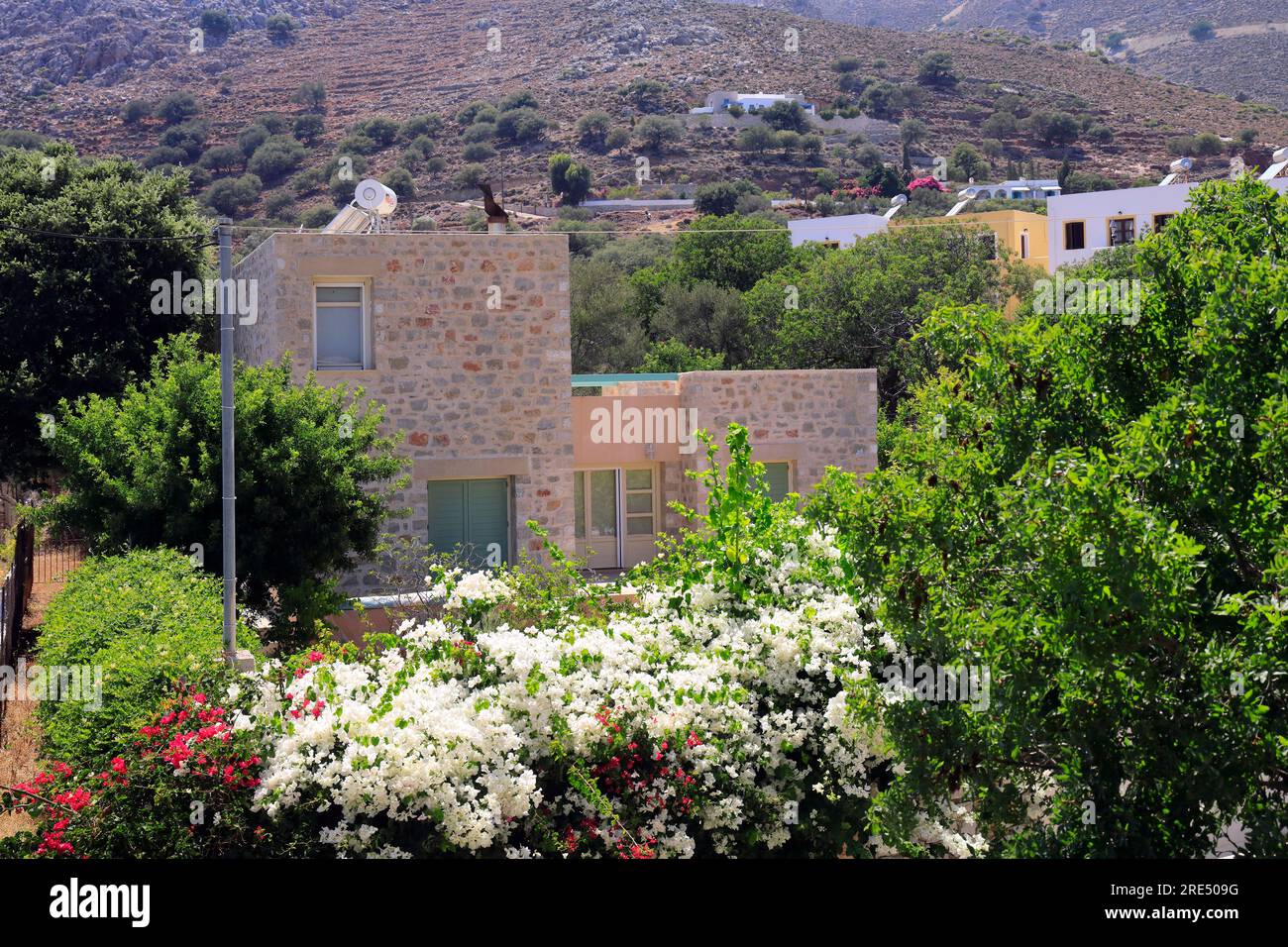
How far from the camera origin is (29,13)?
87.3 metres

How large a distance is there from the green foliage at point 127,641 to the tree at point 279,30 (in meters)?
90.0

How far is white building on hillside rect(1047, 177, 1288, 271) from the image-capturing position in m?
48.1

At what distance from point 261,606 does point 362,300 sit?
5.20 metres

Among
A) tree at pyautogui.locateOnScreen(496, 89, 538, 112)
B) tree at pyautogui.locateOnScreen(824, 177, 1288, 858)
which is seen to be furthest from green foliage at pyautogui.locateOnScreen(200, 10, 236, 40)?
tree at pyautogui.locateOnScreen(824, 177, 1288, 858)

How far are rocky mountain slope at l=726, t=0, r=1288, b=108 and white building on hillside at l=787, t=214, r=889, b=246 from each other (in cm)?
5154

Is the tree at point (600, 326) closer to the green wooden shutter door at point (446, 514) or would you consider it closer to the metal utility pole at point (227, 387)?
the green wooden shutter door at point (446, 514)

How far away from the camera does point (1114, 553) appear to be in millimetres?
5211

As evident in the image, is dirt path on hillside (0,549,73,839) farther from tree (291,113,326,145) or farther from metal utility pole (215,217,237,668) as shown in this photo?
tree (291,113,326,145)

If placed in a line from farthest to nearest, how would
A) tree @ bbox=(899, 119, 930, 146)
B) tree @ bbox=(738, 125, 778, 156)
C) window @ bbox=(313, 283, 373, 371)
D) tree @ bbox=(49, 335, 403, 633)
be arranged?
tree @ bbox=(899, 119, 930, 146) → tree @ bbox=(738, 125, 778, 156) → window @ bbox=(313, 283, 373, 371) → tree @ bbox=(49, 335, 403, 633)

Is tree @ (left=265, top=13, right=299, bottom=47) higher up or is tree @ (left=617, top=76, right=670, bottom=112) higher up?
tree @ (left=265, top=13, right=299, bottom=47)

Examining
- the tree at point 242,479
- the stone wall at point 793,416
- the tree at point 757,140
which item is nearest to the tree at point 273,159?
the tree at point 757,140

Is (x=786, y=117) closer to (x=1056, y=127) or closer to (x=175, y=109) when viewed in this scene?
(x=1056, y=127)

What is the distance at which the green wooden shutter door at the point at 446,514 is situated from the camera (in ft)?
62.8
